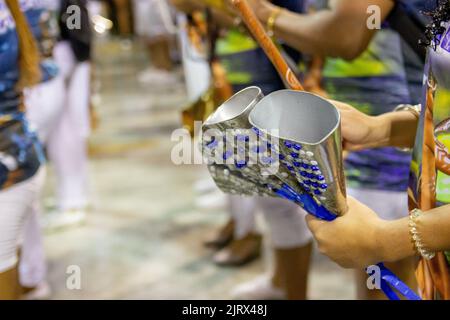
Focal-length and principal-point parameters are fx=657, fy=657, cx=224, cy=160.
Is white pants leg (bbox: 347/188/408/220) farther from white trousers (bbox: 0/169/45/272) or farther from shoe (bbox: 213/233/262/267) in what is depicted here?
shoe (bbox: 213/233/262/267)

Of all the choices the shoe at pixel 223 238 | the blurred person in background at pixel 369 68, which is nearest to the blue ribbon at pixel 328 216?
the blurred person in background at pixel 369 68

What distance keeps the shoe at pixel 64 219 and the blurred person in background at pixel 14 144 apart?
1859mm

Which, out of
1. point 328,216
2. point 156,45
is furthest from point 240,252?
point 156,45

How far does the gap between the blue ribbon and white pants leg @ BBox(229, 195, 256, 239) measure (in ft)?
5.71

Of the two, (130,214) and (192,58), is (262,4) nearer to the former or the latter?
(192,58)

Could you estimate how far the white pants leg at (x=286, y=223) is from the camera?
7.49ft

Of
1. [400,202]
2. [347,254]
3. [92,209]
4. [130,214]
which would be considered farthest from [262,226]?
[347,254]

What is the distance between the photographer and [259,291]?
2.51 m

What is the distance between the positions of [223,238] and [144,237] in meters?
0.41

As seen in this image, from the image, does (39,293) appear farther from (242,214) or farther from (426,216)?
(426,216)

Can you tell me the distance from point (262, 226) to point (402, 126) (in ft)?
6.64

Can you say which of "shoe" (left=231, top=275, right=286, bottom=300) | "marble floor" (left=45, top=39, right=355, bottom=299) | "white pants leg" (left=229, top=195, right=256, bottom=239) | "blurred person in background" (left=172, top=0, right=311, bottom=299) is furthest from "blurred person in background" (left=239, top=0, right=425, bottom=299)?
"white pants leg" (left=229, top=195, right=256, bottom=239)

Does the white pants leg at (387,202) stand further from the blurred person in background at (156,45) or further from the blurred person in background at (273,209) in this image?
the blurred person in background at (156,45)

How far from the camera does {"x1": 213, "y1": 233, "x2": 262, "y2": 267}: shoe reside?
2.92 m
